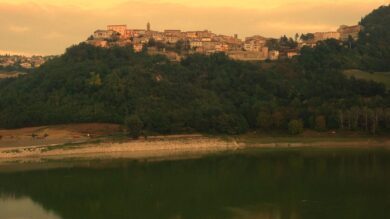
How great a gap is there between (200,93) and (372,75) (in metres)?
22.0

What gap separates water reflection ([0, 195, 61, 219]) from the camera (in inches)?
1036

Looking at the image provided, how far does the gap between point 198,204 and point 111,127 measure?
93.5 feet

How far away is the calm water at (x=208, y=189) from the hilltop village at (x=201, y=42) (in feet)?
132

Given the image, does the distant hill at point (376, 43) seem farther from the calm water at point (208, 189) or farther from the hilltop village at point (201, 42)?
the calm water at point (208, 189)

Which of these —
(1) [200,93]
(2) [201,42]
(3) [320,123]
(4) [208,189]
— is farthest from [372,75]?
(4) [208,189]

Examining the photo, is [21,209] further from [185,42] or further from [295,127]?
[185,42]

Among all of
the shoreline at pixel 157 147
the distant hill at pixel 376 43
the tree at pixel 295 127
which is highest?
the distant hill at pixel 376 43

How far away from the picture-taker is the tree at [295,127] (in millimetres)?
53750

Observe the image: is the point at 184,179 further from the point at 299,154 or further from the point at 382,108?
the point at 382,108

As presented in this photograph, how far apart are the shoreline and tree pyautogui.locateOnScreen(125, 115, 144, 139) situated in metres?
0.93

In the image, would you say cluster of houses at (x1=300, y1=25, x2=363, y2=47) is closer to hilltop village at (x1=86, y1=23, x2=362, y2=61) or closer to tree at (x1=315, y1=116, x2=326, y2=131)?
hilltop village at (x1=86, y1=23, x2=362, y2=61)

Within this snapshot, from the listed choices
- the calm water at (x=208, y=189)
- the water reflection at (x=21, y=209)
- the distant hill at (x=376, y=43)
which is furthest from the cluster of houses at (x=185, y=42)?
the water reflection at (x=21, y=209)

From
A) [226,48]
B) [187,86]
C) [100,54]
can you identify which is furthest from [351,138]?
[226,48]

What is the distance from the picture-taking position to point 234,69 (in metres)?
72.5
